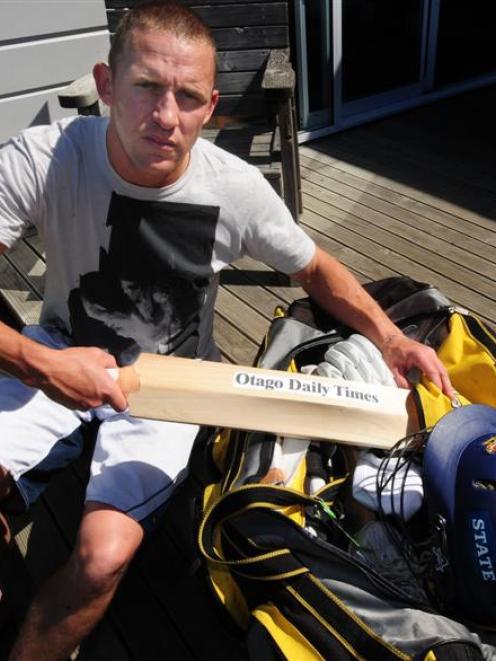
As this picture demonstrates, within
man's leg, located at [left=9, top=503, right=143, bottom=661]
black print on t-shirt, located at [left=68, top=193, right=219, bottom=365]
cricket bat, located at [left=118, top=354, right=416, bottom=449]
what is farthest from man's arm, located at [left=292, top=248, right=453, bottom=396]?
man's leg, located at [left=9, top=503, right=143, bottom=661]

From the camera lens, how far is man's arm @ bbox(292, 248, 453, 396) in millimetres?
1433

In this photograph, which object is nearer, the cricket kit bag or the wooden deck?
the cricket kit bag

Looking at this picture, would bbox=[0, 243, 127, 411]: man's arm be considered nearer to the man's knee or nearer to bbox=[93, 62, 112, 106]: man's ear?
the man's knee

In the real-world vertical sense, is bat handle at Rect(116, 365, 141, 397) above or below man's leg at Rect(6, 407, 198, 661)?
above

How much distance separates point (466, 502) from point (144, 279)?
36.0 inches

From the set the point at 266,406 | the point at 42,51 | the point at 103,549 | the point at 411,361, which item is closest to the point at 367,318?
the point at 411,361

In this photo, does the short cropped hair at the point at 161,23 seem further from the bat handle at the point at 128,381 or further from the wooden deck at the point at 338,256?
the wooden deck at the point at 338,256

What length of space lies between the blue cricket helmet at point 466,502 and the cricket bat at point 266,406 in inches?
5.4

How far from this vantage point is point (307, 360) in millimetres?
1642

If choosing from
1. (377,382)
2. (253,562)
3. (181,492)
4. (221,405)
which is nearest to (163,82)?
(221,405)

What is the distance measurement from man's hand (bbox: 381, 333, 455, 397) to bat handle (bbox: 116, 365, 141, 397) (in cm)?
60

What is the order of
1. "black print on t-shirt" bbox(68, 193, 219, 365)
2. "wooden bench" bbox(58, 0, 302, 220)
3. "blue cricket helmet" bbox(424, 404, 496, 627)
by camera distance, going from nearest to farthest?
"blue cricket helmet" bbox(424, 404, 496, 627)
"black print on t-shirt" bbox(68, 193, 219, 365)
"wooden bench" bbox(58, 0, 302, 220)

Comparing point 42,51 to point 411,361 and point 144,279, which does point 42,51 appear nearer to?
point 144,279

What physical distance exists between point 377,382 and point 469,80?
4593 millimetres
